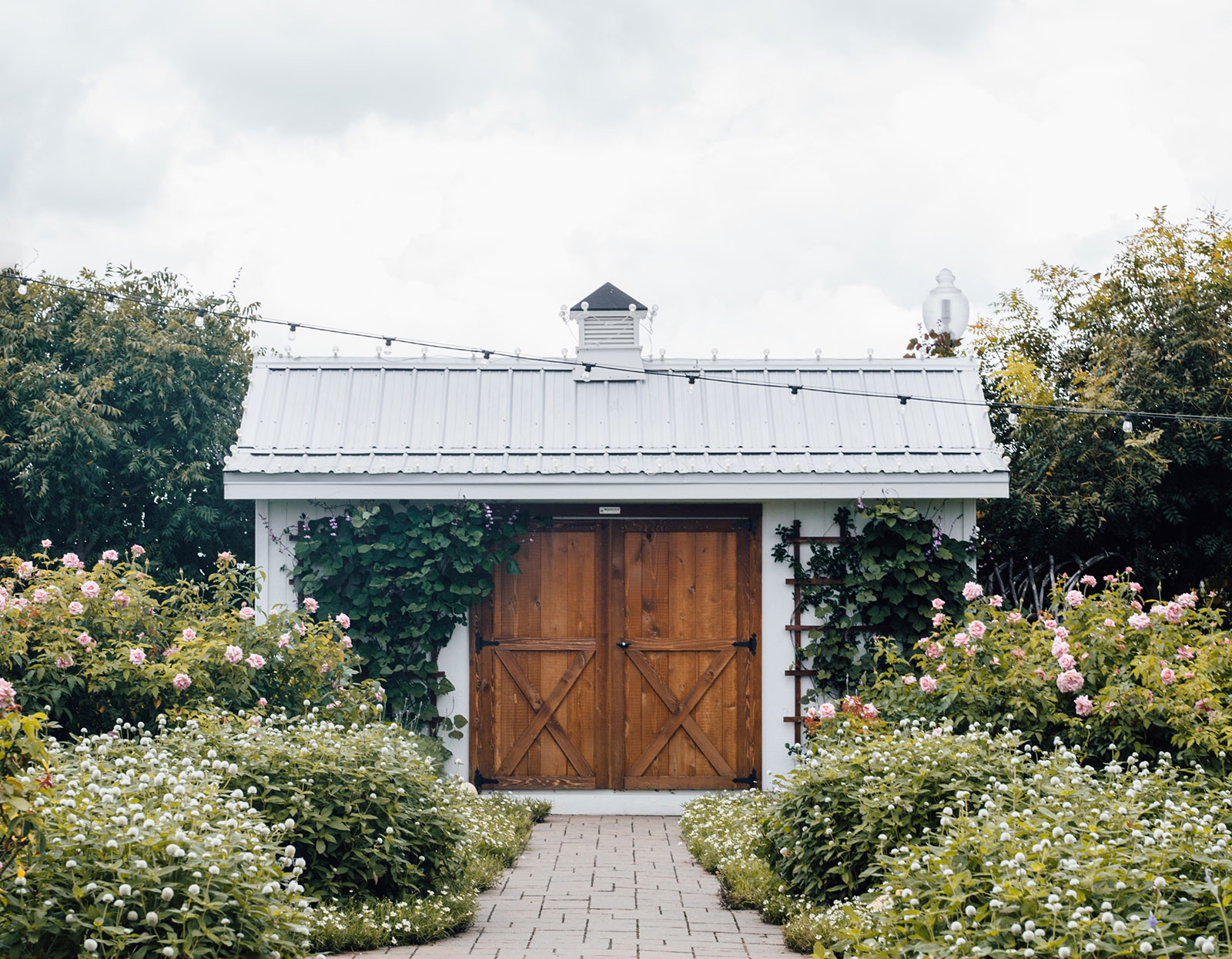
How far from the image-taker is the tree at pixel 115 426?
11.0m

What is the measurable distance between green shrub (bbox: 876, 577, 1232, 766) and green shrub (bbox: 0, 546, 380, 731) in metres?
3.57

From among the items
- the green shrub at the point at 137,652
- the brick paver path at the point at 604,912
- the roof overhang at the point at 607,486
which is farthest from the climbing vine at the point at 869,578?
the green shrub at the point at 137,652

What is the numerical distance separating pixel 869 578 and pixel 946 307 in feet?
12.3

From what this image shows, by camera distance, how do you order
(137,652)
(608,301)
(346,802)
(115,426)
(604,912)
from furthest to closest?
(115,426), (608,301), (137,652), (604,912), (346,802)

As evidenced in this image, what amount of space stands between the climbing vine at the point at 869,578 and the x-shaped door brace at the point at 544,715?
1.70m

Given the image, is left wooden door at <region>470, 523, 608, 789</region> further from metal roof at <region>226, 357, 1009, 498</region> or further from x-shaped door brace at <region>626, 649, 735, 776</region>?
metal roof at <region>226, 357, 1009, 498</region>

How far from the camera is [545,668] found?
26.7 feet

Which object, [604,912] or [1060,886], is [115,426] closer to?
[604,912]

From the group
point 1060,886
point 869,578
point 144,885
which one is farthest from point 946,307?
point 144,885

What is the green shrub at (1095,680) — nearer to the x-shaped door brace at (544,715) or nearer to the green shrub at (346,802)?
the x-shaped door brace at (544,715)

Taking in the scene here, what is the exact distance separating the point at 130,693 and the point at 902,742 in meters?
4.10

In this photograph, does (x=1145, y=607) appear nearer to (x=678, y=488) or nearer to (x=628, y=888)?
(x=678, y=488)

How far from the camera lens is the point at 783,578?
816cm

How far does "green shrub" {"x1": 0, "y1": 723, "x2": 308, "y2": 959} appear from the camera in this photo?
3168mm
